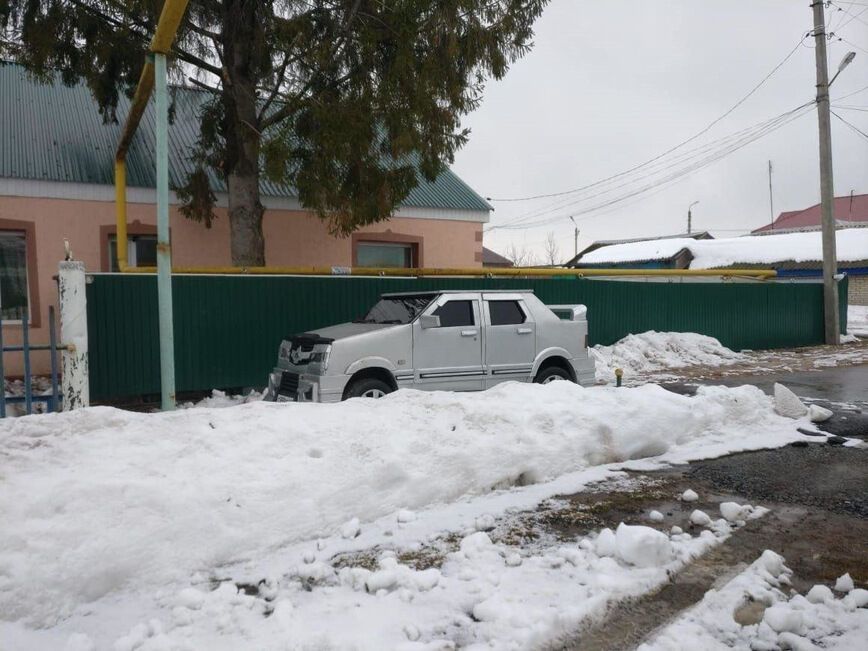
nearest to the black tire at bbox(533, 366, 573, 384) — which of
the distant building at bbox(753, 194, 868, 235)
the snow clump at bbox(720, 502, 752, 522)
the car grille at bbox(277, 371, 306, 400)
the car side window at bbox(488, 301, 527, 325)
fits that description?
the car side window at bbox(488, 301, 527, 325)

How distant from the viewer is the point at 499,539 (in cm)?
461

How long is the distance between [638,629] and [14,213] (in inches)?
500

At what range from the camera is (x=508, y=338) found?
30.8 ft

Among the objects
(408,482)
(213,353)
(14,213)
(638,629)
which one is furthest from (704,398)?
(14,213)

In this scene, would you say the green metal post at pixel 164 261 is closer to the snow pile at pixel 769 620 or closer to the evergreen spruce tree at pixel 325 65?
the evergreen spruce tree at pixel 325 65

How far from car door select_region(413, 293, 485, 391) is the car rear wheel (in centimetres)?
52

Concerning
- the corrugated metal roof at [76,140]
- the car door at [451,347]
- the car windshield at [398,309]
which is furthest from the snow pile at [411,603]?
the corrugated metal roof at [76,140]

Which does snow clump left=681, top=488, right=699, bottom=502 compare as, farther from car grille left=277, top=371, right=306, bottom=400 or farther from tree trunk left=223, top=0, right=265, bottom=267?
tree trunk left=223, top=0, right=265, bottom=267

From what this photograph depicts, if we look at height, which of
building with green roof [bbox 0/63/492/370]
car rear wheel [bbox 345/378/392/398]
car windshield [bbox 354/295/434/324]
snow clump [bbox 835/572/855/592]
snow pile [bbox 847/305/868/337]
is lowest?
snow clump [bbox 835/572/855/592]

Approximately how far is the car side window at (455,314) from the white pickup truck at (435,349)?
0.01 m

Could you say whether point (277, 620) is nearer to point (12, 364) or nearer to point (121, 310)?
point (121, 310)

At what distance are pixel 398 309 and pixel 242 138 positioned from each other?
14.7 ft

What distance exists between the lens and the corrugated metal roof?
12781mm

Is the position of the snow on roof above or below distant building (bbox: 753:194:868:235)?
below
